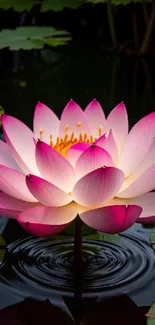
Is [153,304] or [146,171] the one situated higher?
[146,171]

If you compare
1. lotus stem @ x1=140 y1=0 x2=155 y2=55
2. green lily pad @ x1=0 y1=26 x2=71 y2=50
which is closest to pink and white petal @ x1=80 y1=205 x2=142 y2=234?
green lily pad @ x1=0 y1=26 x2=71 y2=50

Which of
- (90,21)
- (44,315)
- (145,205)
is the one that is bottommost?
(44,315)

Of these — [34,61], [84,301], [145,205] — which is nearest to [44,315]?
[84,301]

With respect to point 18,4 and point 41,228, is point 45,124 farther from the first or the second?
point 18,4

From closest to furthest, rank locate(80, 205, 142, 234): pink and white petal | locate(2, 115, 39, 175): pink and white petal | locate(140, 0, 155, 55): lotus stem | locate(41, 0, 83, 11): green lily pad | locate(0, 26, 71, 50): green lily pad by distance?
locate(80, 205, 142, 234): pink and white petal → locate(2, 115, 39, 175): pink and white petal → locate(0, 26, 71, 50): green lily pad → locate(140, 0, 155, 55): lotus stem → locate(41, 0, 83, 11): green lily pad

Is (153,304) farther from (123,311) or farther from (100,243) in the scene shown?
(100,243)

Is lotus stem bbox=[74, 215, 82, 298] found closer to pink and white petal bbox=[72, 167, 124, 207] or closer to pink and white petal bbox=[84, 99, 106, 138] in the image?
pink and white petal bbox=[72, 167, 124, 207]

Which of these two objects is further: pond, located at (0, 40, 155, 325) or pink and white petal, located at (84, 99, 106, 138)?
pink and white petal, located at (84, 99, 106, 138)

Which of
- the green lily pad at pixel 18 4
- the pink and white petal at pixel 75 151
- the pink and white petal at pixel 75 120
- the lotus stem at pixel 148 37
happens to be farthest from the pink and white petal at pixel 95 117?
the green lily pad at pixel 18 4
